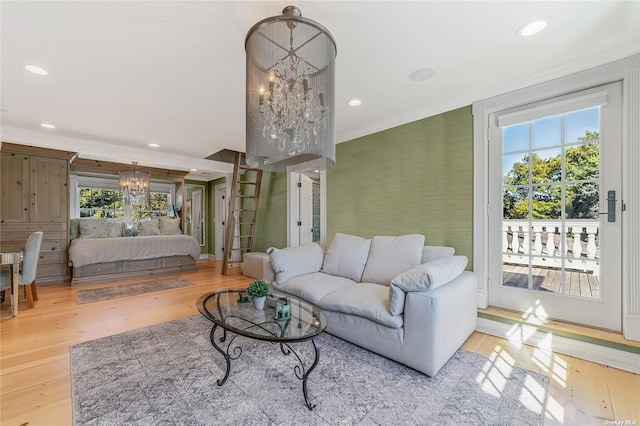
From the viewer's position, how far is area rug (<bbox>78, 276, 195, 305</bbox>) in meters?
3.57

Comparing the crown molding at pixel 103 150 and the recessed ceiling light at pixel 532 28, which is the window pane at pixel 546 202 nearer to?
the recessed ceiling light at pixel 532 28

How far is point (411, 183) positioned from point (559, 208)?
136 centimetres

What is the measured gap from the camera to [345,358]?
2.00m

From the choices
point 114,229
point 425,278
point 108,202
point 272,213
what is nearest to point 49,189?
point 114,229

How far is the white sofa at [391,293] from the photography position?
1.79m

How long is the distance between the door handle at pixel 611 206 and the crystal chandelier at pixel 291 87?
225 centimetres

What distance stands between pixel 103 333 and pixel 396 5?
3585 mm

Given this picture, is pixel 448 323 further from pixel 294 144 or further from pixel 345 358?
pixel 294 144

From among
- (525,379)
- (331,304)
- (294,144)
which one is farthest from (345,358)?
(294,144)

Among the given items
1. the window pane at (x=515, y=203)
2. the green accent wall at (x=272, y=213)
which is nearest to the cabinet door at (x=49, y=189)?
the green accent wall at (x=272, y=213)

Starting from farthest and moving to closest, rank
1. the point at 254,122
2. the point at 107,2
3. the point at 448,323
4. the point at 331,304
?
the point at 331,304, the point at 448,323, the point at 254,122, the point at 107,2

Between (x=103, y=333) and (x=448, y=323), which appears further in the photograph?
(x=103, y=333)

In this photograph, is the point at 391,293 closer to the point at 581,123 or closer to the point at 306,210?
the point at 581,123

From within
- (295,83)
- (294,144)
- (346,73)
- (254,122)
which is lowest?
(294,144)
